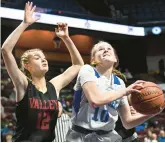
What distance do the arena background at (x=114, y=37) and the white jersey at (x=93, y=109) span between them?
22.8 feet

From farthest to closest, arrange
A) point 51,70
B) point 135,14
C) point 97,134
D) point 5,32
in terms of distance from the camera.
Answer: point 135,14, point 51,70, point 5,32, point 97,134

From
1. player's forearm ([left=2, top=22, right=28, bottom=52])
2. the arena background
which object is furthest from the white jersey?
the arena background

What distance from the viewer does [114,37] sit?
12016 mm

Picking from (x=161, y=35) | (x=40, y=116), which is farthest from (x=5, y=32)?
(x=40, y=116)

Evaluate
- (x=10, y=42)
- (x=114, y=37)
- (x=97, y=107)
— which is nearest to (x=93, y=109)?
(x=97, y=107)

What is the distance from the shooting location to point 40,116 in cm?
246

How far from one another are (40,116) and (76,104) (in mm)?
245

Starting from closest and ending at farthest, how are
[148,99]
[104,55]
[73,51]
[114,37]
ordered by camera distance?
[148,99] → [104,55] → [73,51] → [114,37]

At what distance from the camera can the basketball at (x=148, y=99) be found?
233 centimetres

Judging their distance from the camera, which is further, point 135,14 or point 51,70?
point 135,14

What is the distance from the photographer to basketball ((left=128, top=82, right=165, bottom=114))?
2334 mm

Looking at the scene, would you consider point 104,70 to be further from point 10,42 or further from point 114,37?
point 114,37

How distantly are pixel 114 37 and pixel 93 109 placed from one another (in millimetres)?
9743

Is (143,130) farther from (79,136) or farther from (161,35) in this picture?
(79,136)
